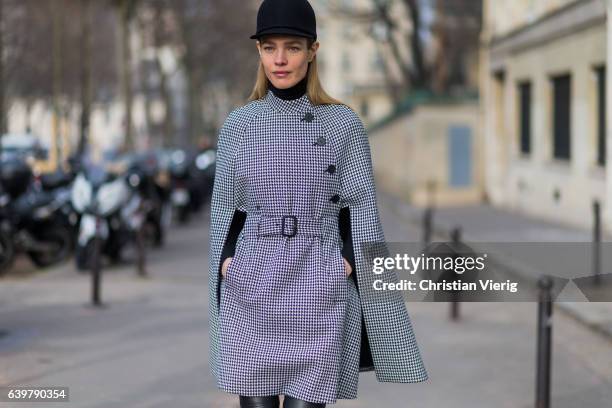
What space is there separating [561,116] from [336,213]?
1904cm

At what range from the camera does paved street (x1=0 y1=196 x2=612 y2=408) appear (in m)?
6.88

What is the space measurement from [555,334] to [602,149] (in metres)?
10.4

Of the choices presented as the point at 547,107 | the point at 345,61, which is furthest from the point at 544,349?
the point at 345,61

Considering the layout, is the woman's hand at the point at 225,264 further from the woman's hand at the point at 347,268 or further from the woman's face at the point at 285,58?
the woman's face at the point at 285,58

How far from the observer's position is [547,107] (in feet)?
76.9

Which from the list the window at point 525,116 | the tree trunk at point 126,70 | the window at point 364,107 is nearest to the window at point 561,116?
the window at point 525,116

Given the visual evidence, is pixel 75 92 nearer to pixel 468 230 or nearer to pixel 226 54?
pixel 226 54

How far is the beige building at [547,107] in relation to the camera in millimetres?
19438

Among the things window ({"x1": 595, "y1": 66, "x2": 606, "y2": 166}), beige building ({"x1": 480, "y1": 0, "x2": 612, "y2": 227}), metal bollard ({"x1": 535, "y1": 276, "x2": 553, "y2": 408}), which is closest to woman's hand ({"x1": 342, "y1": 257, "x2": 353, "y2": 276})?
metal bollard ({"x1": 535, "y1": 276, "x2": 553, "y2": 408})

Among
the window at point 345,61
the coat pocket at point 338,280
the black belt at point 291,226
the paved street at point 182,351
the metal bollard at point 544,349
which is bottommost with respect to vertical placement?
the paved street at point 182,351

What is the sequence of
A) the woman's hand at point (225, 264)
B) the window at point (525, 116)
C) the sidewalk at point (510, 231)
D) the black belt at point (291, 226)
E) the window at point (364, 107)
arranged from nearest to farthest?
the black belt at point (291, 226) → the woman's hand at point (225, 264) → the sidewalk at point (510, 231) → the window at point (525, 116) → the window at point (364, 107)

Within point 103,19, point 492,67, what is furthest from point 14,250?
point 103,19

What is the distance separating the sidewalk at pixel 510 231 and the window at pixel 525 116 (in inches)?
59.0

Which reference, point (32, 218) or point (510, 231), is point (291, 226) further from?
Answer: point (510, 231)
